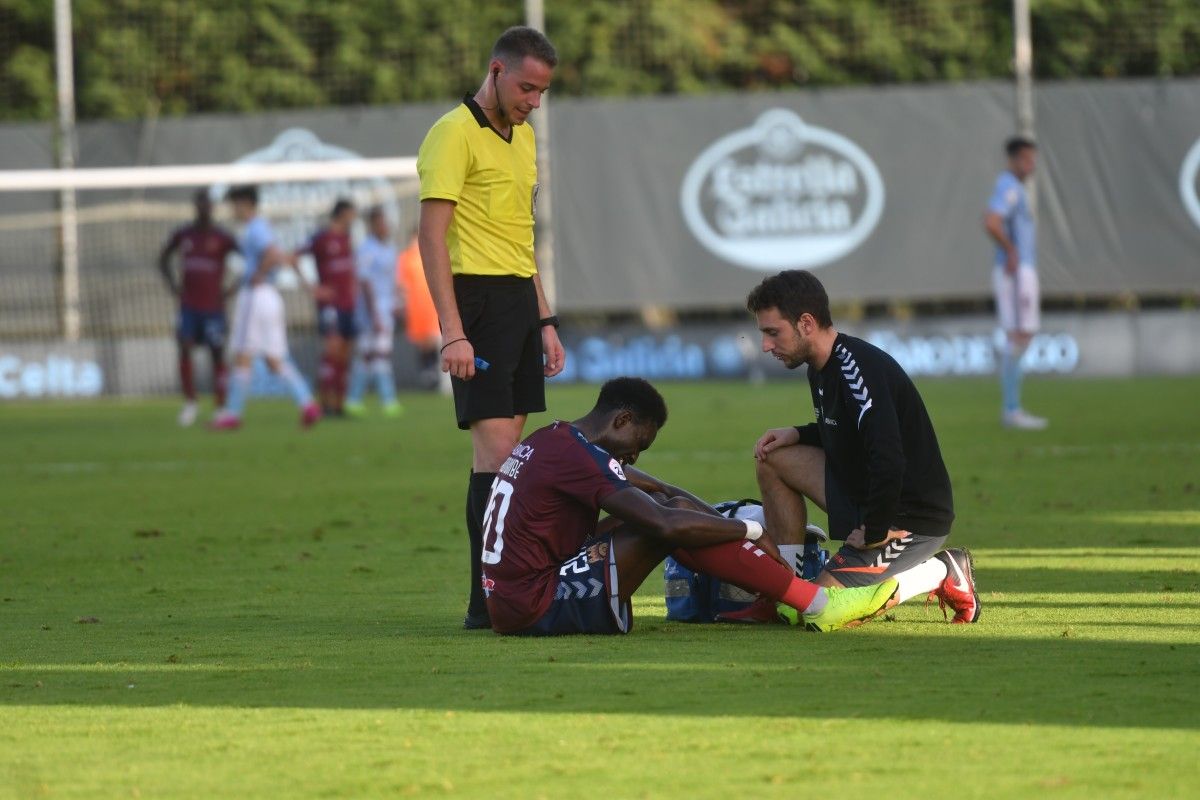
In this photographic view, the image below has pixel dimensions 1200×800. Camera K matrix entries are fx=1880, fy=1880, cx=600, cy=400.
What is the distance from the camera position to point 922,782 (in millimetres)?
4094

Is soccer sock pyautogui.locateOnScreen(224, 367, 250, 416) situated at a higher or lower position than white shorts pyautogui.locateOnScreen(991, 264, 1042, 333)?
lower

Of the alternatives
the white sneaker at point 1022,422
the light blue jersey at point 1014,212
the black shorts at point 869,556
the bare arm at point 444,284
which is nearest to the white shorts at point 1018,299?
the light blue jersey at point 1014,212

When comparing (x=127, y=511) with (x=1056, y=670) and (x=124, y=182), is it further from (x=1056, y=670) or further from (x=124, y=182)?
(x=124, y=182)

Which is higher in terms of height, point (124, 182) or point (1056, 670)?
point (124, 182)

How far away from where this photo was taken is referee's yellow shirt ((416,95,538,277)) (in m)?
6.49

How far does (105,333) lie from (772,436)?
67.6 ft

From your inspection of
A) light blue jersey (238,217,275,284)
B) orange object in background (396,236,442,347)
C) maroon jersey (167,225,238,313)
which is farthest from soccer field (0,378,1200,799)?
orange object in background (396,236,442,347)

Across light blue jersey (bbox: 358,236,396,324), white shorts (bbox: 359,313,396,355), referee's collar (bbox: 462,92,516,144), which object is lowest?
white shorts (bbox: 359,313,396,355)

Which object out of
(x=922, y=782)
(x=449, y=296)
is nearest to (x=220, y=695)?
(x=449, y=296)

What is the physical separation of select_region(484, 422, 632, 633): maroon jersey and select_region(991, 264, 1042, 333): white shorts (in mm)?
10922

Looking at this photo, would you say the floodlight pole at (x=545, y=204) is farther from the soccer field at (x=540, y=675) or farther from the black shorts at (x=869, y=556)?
the black shorts at (x=869, y=556)

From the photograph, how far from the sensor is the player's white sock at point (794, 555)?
21.9ft

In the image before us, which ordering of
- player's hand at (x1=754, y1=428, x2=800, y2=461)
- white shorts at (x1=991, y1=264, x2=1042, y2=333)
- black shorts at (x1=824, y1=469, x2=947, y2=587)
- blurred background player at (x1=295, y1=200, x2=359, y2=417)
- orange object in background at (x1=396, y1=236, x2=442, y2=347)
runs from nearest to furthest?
black shorts at (x1=824, y1=469, x2=947, y2=587) → player's hand at (x1=754, y1=428, x2=800, y2=461) → white shorts at (x1=991, y1=264, x2=1042, y2=333) → blurred background player at (x1=295, y1=200, x2=359, y2=417) → orange object in background at (x1=396, y1=236, x2=442, y2=347)

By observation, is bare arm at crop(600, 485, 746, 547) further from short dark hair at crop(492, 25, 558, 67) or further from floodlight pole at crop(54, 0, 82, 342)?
floodlight pole at crop(54, 0, 82, 342)
